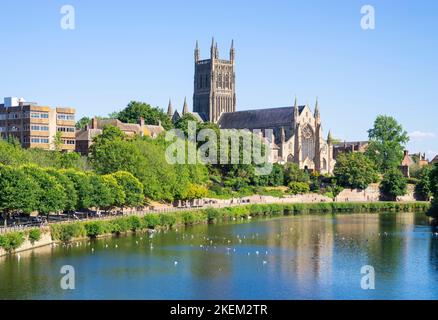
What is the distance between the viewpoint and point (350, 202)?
12081 centimetres

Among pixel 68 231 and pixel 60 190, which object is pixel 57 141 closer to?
pixel 60 190

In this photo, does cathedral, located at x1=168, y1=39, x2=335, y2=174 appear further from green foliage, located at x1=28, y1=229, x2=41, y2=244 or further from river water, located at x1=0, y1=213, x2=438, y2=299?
green foliage, located at x1=28, y1=229, x2=41, y2=244

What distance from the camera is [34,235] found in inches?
2362

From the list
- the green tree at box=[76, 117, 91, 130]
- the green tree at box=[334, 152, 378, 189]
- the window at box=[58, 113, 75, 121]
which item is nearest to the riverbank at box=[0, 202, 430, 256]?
the green tree at box=[334, 152, 378, 189]

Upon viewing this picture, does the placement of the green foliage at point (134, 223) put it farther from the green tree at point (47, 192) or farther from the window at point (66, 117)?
the window at point (66, 117)

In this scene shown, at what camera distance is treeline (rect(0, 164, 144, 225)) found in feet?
202

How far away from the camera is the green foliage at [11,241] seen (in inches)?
2180

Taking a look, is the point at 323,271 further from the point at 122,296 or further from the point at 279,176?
the point at 279,176

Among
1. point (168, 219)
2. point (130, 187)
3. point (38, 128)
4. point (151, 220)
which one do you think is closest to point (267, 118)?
point (38, 128)

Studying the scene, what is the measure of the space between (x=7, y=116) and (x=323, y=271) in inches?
2741

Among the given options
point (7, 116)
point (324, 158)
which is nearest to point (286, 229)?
point (7, 116)

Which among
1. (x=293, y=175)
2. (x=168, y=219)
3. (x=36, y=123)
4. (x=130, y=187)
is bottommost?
(x=168, y=219)

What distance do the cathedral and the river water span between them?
69.1 metres

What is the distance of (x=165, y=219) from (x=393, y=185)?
196 feet
